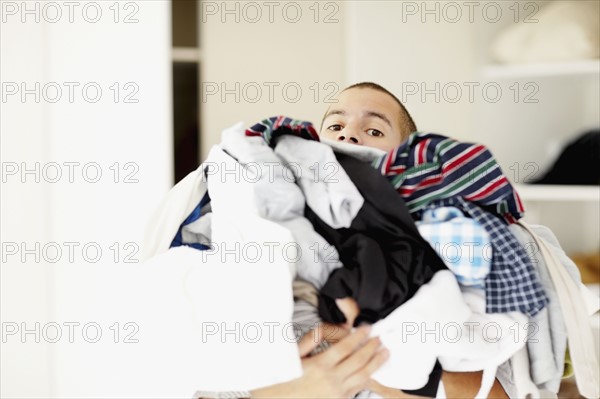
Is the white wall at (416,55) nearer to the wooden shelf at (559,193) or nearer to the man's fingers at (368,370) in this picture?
the wooden shelf at (559,193)

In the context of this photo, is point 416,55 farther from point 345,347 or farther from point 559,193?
point 345,347

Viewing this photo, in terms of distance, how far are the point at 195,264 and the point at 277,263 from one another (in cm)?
9

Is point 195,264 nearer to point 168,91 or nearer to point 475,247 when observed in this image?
point 475,247

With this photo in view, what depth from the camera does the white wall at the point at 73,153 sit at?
1339 mm

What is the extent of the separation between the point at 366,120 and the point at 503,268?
285 mm

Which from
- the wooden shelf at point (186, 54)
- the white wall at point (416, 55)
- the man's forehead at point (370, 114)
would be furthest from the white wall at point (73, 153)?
the man's forehead at point (370, 114)

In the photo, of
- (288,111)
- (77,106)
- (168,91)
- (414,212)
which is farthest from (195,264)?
(77,106)

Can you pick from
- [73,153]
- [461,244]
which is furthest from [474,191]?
[73,153]

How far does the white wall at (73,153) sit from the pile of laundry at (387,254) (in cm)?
78

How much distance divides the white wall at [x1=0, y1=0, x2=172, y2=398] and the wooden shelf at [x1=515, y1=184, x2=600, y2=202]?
0.73 m

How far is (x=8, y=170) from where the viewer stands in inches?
53.3

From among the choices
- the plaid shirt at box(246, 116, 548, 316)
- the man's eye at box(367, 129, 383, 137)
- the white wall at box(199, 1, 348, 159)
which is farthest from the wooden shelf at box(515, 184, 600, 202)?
the plaid shirt at box(246, 116, 548, 316)

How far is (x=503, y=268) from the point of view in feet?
1.90

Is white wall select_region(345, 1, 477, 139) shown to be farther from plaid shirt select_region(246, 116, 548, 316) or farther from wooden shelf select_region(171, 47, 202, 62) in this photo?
Answer: plaid shirt select_region(246, 116, 548, 316)
